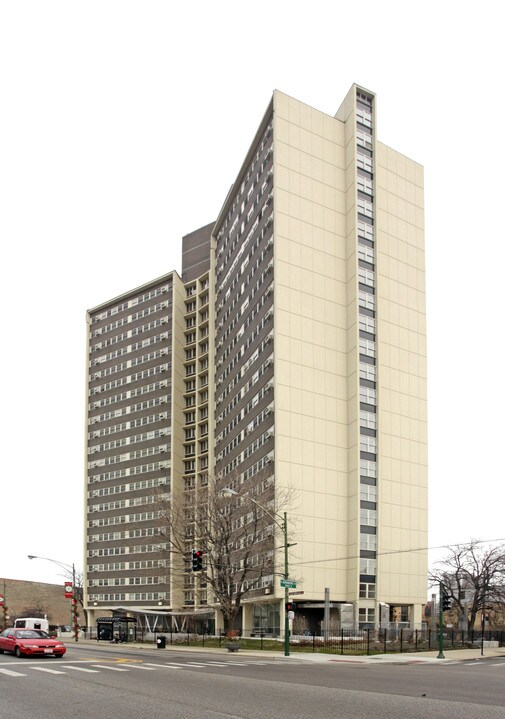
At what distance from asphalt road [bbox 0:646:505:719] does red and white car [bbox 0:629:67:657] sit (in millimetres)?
8555

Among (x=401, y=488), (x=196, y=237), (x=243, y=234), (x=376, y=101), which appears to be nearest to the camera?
(x=401, y=488)

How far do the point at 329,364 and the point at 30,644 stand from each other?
59353mm

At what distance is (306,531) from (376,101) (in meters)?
55.3

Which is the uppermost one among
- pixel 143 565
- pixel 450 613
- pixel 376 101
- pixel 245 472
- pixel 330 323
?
pixel 376 101

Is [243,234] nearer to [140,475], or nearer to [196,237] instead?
[196,237]

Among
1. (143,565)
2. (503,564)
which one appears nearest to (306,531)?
(503,564)

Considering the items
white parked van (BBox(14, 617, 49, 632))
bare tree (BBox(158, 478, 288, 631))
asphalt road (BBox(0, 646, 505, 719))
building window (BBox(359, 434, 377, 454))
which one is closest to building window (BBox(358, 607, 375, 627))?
bare tree (BBox(158, 478, 288, 631))

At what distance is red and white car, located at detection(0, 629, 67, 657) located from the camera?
113 feet

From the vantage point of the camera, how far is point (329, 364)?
3526 inches

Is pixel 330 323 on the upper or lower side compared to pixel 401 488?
upper

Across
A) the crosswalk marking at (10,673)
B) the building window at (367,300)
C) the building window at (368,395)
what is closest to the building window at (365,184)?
the building window at (367,300)

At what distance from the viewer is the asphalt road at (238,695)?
49.1 ft

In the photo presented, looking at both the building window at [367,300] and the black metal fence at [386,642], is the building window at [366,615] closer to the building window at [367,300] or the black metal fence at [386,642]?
the black metal fence at [386,642]

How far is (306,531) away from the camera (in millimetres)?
82500
